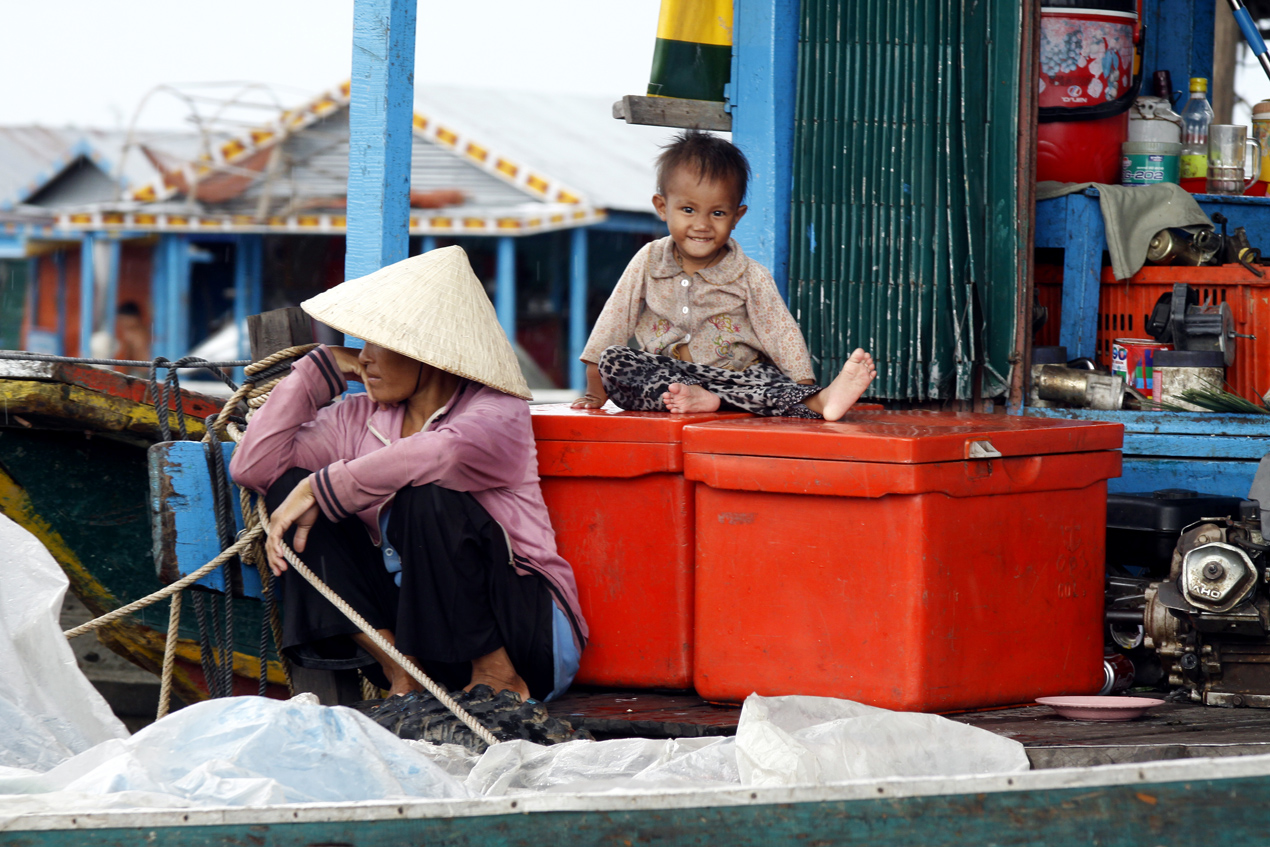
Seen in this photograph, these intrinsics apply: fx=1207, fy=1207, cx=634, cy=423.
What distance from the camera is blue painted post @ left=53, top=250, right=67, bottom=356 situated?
17.7 meters

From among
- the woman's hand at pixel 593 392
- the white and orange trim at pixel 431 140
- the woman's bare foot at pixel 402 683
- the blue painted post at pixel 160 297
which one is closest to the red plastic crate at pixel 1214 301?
the woman's hand at pixel 593 392

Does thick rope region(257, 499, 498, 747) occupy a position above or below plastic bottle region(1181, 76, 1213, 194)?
below

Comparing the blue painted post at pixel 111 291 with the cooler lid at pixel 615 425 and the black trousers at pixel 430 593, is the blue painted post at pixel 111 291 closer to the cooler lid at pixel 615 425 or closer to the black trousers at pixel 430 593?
the black trousers at pixel 430 593

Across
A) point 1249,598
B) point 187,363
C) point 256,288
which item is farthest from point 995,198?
point 256,288

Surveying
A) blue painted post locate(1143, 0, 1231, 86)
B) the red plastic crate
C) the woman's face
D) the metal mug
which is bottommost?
the woman's face

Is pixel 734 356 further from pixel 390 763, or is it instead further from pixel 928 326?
pixel 390 763

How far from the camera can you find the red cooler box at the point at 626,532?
9.05 feet

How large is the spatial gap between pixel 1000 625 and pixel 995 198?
161cm

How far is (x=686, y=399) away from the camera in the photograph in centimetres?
294

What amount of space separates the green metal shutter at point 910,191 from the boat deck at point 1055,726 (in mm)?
1384

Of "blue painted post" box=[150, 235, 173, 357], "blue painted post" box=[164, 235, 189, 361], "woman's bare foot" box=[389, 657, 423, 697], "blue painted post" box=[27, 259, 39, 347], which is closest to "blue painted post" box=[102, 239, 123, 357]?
"blue painted post" box=[150, 235, 173, 357]

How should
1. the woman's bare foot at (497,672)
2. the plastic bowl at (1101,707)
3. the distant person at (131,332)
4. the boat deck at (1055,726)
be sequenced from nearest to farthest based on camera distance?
1. the boat deck at (1055,726)
2. the plastic bowl at (1101,707)
3. the woman's bare foot at (497,672)
4. the distant person at (131,332)

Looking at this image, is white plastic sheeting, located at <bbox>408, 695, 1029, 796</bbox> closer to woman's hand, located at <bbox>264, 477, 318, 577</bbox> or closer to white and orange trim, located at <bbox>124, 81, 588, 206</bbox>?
woman's hand, located at <bbox>264, 477, 318, 577</bbox>

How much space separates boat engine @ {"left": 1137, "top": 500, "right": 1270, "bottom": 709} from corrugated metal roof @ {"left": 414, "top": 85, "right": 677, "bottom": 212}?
11652 mm
